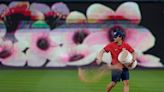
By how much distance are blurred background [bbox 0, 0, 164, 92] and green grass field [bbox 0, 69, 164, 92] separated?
79 cm

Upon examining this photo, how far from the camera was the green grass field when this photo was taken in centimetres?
1608

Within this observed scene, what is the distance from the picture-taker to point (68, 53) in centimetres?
2264

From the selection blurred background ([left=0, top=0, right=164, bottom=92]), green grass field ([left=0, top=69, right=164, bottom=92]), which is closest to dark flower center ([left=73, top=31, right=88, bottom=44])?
blurred background ([left=0, top=0, right=164, bottom=92])

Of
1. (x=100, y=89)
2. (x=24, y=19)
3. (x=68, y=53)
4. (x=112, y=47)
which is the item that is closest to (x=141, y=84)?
(x=100, y=89)

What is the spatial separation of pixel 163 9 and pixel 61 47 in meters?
4.42

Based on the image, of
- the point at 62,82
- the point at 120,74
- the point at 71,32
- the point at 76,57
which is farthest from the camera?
the point at 71,32

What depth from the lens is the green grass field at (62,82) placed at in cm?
1608

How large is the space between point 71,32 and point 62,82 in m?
5.21

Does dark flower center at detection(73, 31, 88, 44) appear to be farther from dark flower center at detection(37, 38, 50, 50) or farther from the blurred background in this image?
dark flower center at detection(37, 38, 50, 50)

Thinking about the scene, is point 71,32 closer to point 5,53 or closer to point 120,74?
point 5,53

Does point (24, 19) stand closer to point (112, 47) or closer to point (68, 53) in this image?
point (68, 53)

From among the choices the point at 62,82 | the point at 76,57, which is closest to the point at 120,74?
the point at 62,82

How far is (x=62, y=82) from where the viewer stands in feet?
58.5

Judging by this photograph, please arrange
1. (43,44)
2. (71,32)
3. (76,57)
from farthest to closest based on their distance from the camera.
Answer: (43,44), (71,32), (76,57)
